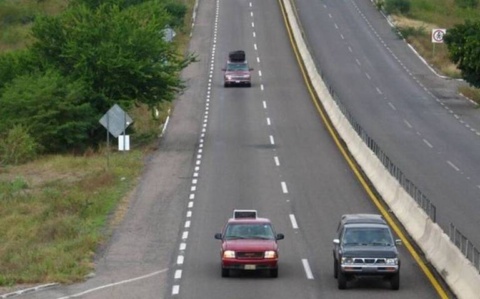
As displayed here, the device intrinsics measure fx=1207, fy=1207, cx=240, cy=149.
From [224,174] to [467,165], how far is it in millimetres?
10166

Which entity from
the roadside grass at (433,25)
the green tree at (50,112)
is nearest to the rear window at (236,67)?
the roadside grass at (433,25)

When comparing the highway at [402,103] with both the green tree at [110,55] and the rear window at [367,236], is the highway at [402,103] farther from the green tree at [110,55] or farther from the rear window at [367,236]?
the green tree at [110,55]

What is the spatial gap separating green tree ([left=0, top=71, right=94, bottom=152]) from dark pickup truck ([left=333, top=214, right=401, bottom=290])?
28689mm

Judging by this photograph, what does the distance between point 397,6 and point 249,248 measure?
83142mm

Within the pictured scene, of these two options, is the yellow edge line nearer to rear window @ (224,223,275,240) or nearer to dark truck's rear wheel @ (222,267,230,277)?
rear window @ (224,223,275,240)

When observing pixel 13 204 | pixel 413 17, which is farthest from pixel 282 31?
pixel 13 204

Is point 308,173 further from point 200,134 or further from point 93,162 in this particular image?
point 200,134

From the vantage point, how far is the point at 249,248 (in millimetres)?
27219

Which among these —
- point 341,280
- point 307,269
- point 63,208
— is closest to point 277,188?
point 63,208

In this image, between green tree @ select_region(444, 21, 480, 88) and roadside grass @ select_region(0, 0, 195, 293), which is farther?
green tree @ select_region(444, 21, 480, 88)

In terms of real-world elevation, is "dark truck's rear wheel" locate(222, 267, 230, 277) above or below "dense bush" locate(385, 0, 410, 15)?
above

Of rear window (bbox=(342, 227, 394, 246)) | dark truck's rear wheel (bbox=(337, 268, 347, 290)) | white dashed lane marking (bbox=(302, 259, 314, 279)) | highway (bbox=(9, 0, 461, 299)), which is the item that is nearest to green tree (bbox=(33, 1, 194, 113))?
highway (bbox=(9, 0, 461, 299))

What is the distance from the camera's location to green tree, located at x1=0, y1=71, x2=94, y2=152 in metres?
53.6

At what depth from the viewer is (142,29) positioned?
188 feet
